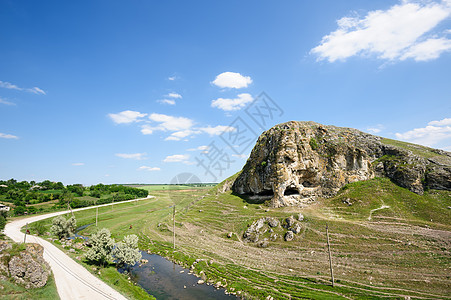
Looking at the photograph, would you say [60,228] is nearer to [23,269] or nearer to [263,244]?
[23,269]

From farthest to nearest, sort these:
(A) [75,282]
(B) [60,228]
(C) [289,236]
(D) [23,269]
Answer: (B) [60,228], (C) [289,236], (A) [75,282], (D) [23,269]

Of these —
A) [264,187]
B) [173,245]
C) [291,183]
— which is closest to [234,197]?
[264,187]

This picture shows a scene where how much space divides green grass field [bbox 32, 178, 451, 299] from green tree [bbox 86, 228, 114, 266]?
13785 millimetres

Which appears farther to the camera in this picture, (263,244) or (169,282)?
(263,244)

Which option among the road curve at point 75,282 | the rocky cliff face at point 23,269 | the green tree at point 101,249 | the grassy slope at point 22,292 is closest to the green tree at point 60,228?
the road curve at point 75,282

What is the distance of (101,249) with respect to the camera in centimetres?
3950

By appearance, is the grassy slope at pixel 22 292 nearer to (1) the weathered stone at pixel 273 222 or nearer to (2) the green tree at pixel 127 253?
(2) the green tree at pixel 127 253

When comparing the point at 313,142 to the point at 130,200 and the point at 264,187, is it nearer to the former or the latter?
the point at 264,187

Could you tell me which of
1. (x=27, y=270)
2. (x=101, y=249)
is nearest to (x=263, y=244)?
(x=101, y=249)

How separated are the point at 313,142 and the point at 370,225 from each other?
117 ft

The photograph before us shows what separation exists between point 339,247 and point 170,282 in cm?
3509

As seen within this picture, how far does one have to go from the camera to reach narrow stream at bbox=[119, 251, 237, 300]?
3144 cm

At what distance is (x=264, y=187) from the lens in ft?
255

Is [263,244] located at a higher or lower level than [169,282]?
higher
